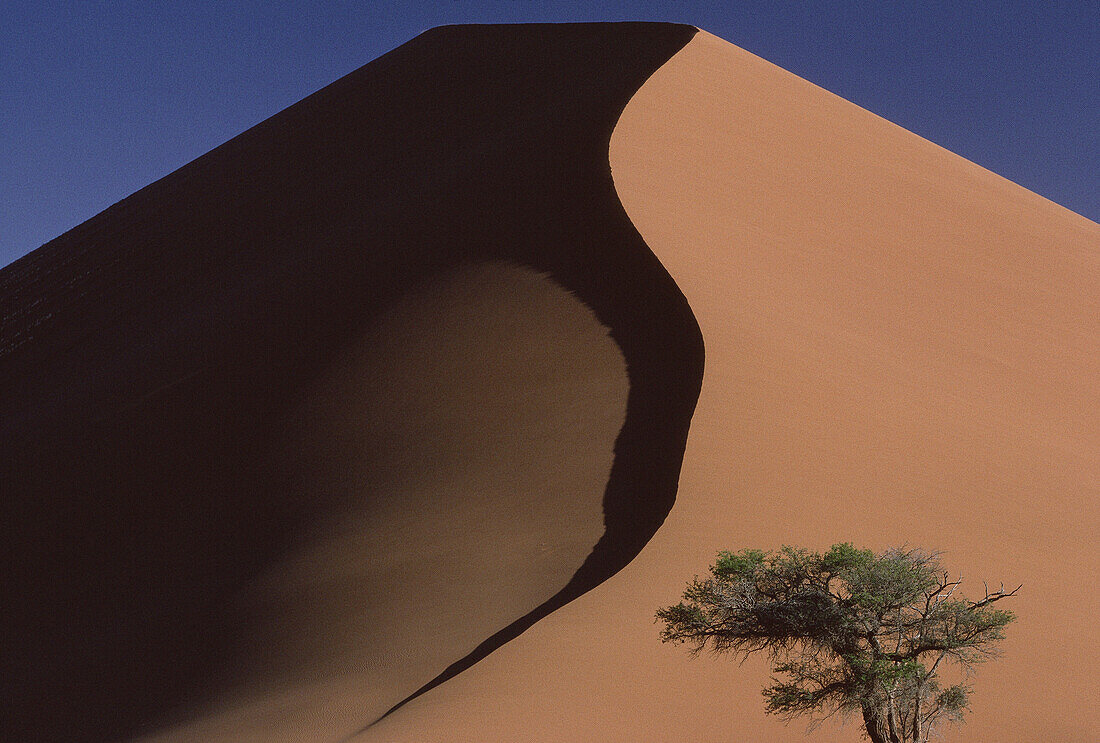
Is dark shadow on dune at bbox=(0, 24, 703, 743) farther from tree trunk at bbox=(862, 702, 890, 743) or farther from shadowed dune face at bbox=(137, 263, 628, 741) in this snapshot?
tree trunk at bbox=(862, 702, 890, 743)

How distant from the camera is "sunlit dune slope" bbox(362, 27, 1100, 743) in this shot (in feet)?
23.3

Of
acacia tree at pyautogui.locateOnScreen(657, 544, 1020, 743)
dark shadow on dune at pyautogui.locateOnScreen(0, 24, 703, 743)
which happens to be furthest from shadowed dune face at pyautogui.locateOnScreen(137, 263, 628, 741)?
acacia tree at pyautogui.locateOnScreen(657, 544, 1020, 743)

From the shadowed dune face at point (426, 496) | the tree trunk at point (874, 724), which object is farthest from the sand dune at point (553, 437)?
the tree trunk at point (874, 724)

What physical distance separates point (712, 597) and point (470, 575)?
237cm

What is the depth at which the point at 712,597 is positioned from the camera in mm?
6750

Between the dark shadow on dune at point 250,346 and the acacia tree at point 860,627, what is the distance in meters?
1.46

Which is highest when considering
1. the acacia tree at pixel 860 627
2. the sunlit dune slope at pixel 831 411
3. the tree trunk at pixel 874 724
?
the sunlit dune slope at pixel 831 411

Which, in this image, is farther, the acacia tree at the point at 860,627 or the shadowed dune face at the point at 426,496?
the shadowed dune face at the point at 426,496

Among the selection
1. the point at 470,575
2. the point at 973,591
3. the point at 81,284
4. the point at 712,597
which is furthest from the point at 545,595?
the point at 81,284

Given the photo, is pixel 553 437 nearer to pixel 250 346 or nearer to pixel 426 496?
pixel 426 496

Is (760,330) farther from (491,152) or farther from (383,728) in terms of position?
(491,152)

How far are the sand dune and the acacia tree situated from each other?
24.1 inches

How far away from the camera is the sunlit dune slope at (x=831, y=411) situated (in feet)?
23.3

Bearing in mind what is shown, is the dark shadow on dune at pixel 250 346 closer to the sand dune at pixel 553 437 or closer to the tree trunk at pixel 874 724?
the sand dune at pixel 553 437
